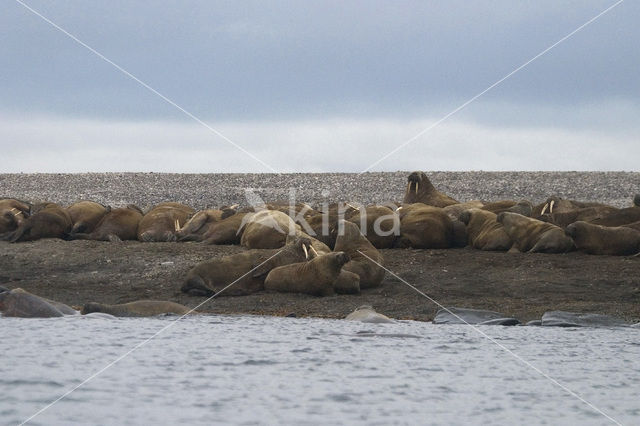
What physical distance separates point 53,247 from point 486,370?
12.0 meters

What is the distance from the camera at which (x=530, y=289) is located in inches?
599

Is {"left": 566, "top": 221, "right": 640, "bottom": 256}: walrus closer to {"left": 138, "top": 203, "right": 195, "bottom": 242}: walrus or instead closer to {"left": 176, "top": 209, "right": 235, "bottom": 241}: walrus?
{"left": 176, "top": 209, "right": 235, "bottom": 241}: walrus

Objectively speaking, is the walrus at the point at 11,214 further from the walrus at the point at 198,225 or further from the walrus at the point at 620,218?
the walrus at the point at 620,218

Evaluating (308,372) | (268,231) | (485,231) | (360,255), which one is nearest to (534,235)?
Answer: (485,231)

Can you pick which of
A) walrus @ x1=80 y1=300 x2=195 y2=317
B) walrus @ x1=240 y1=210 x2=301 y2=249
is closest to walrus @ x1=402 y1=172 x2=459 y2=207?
walrus @ x1=240 y1=210 x2=301 y2=249

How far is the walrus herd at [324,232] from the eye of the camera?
15.4m

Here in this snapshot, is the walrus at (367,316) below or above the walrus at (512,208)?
below

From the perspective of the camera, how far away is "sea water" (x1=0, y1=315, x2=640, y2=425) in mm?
7645

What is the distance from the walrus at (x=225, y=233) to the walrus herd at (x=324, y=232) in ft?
0.07

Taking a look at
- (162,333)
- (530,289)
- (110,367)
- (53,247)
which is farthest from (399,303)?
(53,247)

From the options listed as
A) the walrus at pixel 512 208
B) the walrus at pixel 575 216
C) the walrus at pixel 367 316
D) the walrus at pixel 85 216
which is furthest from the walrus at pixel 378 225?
the walrus at pixel 85 216

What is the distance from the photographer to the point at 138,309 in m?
13.9

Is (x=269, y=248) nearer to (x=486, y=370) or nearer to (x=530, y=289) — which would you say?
(x=530, y=289)

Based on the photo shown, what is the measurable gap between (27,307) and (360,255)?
18.5 feet
